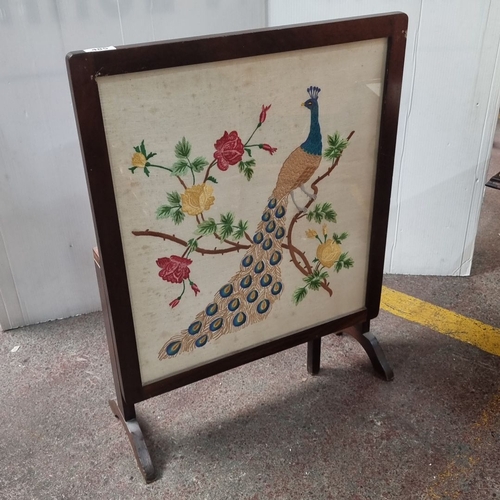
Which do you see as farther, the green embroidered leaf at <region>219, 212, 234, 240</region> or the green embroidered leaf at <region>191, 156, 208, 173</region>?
the green embroidered leaf at <region>219, 212, 234, 240</region>

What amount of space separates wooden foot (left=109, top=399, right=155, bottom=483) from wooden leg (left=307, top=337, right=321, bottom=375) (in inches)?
25.0

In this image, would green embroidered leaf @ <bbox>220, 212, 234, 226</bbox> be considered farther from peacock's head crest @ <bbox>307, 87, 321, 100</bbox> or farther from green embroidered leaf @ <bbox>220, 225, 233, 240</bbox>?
peacock's head crest @ <bbox>307, 87, 321, 100</bbox>

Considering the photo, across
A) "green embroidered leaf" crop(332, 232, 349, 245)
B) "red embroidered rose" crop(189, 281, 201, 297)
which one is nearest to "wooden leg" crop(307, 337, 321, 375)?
"green embroidered leaf" crop(332, 232, 349, 245)

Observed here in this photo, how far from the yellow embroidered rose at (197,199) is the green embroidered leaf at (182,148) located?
3.5 inches

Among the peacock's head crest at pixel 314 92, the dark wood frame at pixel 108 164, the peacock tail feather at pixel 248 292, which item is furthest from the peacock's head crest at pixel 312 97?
the peacock tail feather at pixel 248 292

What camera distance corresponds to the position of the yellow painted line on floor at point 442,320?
2193mm

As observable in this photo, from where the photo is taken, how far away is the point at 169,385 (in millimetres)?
1662

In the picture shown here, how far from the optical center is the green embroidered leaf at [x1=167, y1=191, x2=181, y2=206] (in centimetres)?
140

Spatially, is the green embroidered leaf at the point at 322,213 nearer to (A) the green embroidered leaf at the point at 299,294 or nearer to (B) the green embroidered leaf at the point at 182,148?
(A) the green embroidered leaf at the point at 299,294

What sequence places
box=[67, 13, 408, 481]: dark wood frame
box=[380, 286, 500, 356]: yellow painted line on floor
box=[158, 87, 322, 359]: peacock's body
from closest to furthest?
1. box=[67, 13, 408, 481]: dark wood frame
2. box=[158, 87, 322, 359]: peacock's body
3. box=[380, 286, 500, 356]: yellow painted line on floor

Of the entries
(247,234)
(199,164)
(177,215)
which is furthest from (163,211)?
(247,234)

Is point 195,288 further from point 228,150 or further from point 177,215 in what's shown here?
point 228,150

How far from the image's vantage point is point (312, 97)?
4.81ft

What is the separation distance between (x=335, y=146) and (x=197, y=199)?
409 mm
